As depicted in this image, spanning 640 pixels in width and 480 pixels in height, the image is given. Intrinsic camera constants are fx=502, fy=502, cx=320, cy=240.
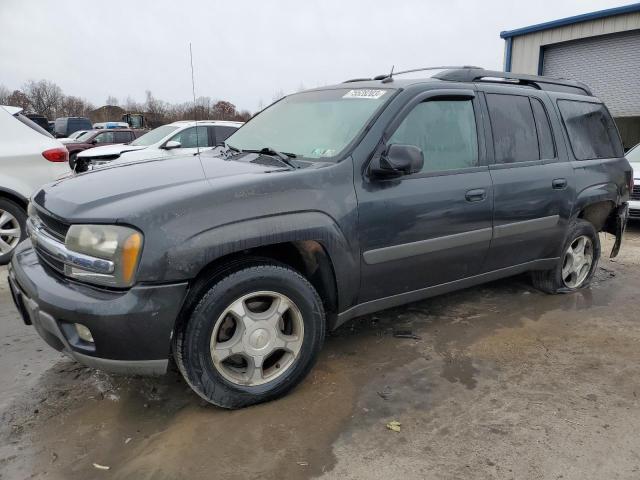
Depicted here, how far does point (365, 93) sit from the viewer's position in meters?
3.31

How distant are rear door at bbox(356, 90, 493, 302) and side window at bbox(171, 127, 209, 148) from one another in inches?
276

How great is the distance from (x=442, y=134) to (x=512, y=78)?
3.67 ft

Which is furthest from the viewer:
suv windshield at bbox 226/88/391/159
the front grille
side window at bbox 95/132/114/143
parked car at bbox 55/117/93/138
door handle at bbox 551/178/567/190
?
parked car at bbox 55/117/93/138

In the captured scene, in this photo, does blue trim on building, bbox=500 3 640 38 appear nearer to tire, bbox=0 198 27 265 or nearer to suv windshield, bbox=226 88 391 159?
suv windshield, bbox=226 88 391 159

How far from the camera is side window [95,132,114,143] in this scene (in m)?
17.1

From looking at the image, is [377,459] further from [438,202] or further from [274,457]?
[438,202]

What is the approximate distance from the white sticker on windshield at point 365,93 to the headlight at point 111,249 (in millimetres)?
1762

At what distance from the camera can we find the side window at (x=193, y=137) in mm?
9578

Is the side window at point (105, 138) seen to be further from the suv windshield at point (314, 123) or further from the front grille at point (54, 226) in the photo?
the front grille at point (54, 226)

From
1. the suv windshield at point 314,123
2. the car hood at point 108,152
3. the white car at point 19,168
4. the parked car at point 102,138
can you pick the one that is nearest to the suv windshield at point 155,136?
the car hood at point 108,152

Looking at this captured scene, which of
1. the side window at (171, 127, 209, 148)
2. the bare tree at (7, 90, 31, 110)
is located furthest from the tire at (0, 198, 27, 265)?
the bare tree at (7, 90, 31, 110)

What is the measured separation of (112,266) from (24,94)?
82.5 meters

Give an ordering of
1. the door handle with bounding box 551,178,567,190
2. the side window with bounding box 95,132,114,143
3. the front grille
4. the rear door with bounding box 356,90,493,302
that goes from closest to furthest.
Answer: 1. the front grille
2. the rear door with bounding box 356,90,493,302
3. the door handle with bounding box 551,178,567,190
4. the side window with bounding box 95,132,114,143

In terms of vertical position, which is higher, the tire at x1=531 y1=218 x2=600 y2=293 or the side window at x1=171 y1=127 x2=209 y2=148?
the side window at x1=171 y1=127 x2=209 y2=148
